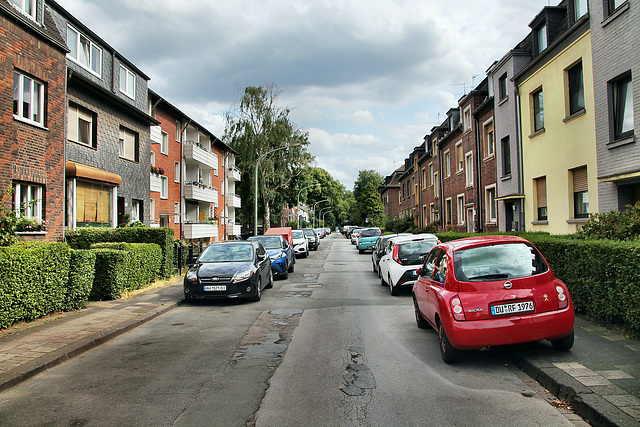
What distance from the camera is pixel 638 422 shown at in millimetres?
3594

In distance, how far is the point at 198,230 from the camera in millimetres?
31344

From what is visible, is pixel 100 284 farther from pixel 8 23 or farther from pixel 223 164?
pixel 223 164

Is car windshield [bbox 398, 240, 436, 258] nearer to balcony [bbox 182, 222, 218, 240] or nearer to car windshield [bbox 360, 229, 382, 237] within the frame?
car windshield [bbox 360, 229, 382, 237]

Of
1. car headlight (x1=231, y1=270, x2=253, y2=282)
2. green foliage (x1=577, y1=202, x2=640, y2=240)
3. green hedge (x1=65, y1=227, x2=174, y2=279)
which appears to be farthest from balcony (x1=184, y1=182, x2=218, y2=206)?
green foliage (x1=577, y1=202, x2=640, y2=240)

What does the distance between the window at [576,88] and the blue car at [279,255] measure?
1055cm

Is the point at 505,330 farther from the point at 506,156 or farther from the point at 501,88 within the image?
the point at 501,88

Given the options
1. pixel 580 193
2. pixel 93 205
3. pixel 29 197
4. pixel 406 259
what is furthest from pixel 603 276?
pixel 93 205

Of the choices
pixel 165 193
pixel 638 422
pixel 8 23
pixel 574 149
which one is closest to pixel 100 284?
pixel 8 23

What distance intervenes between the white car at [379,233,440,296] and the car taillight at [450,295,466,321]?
5.90 meters

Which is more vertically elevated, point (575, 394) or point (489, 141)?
point (489, 141)

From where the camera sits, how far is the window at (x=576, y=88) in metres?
14.0

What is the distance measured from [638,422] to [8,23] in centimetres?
1493

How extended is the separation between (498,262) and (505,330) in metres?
0.88

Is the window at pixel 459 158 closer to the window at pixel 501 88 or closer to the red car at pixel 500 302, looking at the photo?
the window at pixel 501 88
